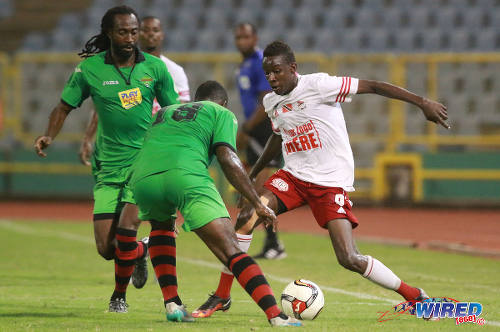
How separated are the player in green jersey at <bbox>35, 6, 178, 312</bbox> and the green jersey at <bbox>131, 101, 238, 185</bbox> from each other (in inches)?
42.6

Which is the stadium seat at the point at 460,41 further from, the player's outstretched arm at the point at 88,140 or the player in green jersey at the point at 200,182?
the player in green jersey at the point at 200,182

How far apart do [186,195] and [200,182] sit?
13cm

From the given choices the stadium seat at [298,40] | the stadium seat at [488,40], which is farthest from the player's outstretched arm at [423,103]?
the stadium seat at [488,40]

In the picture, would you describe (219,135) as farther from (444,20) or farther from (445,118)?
(444,20)

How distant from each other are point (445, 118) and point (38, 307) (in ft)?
11.7

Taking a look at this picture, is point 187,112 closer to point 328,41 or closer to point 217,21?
point 328,41

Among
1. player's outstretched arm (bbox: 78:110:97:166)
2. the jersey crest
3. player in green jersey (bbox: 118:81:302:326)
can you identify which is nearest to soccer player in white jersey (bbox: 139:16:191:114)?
player's outstretched arm (bbox: 78:110:97:166)

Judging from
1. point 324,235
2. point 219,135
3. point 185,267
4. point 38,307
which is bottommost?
point 324,235

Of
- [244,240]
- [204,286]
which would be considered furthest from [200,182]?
[204,286]

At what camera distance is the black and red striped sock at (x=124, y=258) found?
23.3 feet

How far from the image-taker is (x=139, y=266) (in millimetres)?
7848

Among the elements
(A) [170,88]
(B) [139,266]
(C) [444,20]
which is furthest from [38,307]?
(C) [444,20]

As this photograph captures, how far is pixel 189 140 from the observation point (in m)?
6.15
